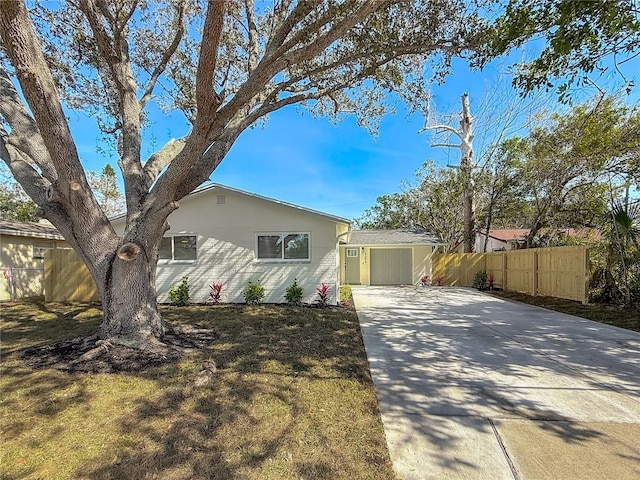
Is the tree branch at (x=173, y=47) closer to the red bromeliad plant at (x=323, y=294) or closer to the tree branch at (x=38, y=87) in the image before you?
the tree branch at (x=38, y=87)

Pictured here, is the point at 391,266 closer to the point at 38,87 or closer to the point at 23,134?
the point at 23,134

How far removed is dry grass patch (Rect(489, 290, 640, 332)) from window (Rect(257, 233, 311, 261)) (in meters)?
7.41


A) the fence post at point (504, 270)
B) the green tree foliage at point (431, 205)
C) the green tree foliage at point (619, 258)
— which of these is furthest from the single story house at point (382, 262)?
the green tree foliage at point (619, 258)

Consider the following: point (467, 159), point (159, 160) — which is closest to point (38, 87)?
point (159, 160)

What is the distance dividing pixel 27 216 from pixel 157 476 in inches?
1083

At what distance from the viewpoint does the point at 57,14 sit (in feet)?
23.9

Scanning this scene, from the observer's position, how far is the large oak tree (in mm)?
4055

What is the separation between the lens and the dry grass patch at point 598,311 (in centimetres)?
745

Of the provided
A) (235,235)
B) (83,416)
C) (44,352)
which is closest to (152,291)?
(44,352)

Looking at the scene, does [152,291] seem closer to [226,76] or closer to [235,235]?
[235,235]

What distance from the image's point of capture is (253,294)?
407 inches

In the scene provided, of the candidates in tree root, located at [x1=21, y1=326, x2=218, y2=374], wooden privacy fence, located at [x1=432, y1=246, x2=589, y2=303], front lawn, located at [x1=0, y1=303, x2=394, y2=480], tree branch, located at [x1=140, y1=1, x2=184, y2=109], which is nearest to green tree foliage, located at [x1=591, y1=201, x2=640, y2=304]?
wooden privacy fence, located at [x1=432, y1=246, x2=589, y2=303]

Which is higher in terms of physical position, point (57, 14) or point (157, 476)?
point (57, 14)

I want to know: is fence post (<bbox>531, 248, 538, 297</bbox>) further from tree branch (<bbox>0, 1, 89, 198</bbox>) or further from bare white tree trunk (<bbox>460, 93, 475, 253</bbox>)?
tree branch (<bbox>0, 1, 89, 198</bbox>)
